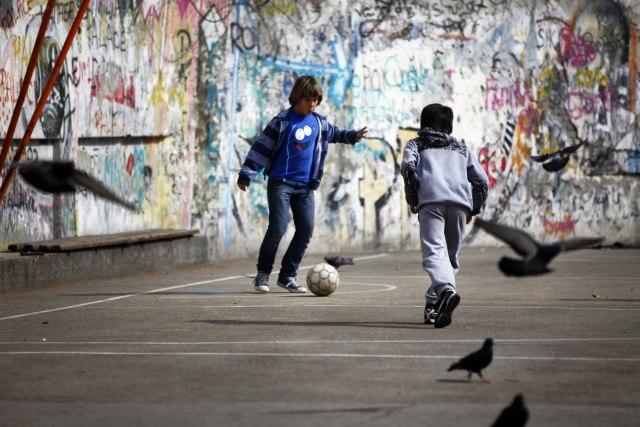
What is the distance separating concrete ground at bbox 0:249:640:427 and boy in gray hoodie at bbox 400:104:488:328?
57 cm

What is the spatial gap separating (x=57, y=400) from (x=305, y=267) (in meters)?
10.7

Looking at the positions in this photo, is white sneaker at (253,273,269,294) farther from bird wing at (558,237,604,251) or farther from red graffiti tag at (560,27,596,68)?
red graffiti tag at (560,27,596,68)

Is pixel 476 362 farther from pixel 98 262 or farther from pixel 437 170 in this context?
pixel 98 262

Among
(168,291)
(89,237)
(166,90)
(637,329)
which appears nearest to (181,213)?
(166,90)

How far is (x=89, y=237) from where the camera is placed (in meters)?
16.8

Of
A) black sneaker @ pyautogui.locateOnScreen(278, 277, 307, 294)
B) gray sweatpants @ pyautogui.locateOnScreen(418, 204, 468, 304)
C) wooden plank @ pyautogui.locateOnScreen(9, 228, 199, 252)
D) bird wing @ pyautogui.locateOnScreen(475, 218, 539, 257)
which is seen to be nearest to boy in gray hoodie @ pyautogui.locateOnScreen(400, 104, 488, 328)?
gray sweatpants @ pyautogui.locateOnScreen(418, 204, 468, 304)

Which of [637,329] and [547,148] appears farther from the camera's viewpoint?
[547,148]

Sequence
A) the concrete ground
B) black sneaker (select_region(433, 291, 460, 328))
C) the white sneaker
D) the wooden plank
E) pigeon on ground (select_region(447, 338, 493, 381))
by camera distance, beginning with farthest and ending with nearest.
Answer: the wooden plank, the white sneaker, black sneaker (select_region(433, 291, 460, 328)), pigeon on ground (select_region(447, 338, 493, 381)), the concrete ground

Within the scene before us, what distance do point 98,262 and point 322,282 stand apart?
362 centimetres

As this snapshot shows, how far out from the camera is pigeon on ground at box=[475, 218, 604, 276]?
28.8 feet

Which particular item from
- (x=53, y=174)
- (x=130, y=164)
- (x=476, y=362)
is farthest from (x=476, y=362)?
(x=130, y=164)


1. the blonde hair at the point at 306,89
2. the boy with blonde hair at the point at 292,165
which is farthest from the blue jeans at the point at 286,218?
the blonde hair at the point at 306,89

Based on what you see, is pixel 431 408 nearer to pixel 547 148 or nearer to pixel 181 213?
pixel 181 213

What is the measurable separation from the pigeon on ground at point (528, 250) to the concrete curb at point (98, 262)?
6259mm
